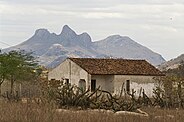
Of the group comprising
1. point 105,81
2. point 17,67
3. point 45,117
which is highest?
point 17,67

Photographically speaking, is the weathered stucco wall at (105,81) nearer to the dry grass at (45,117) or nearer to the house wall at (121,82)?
the house wall at (121,82)

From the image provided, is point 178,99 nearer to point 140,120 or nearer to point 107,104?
point 107,104

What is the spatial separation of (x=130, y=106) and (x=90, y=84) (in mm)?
24192

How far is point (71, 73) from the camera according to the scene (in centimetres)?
5222

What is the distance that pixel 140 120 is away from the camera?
1656cm

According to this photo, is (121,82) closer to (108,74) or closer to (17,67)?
(108,74)

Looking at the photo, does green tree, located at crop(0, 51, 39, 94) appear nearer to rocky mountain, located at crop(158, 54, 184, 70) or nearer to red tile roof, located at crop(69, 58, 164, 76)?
red tile roof, located at crop(69, 58, 164, 76)

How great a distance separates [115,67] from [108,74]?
215 cm

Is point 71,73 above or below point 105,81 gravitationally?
above

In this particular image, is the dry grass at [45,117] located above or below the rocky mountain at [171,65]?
below

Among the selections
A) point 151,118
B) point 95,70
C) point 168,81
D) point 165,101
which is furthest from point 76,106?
point 95,70

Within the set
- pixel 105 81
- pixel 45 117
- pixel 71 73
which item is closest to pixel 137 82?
pixel 105 81

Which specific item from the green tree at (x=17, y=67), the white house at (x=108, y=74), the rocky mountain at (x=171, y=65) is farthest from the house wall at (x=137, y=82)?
the rocky mountain at (x=171, y=65)

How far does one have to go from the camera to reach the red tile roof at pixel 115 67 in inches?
2011
